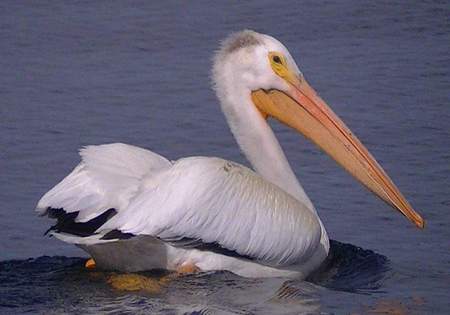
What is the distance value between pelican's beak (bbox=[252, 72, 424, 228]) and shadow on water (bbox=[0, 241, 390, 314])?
0.37m

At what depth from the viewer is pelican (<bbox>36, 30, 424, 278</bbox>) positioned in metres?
5.97

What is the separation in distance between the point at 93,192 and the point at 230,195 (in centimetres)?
66

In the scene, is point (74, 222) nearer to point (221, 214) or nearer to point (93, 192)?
point (93, 192)

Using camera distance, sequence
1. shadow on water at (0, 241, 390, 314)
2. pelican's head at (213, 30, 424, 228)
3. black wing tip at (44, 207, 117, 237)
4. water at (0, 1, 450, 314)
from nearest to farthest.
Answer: shadow on water at (0, 241, 390, 314) < black wing tip at (44, 207, 117, 237) < water at (0, 1, 450, 314) < pelican's head at (213, 30, 424, 228)

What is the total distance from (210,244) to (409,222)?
157cm

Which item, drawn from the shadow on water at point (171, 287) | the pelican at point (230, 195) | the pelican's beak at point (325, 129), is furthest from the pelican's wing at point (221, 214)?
the pelican's beak at point (325, 129)

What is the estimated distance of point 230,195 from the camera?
20.3 ft

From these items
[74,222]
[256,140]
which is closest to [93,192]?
[74,222]

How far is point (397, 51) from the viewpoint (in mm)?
9398

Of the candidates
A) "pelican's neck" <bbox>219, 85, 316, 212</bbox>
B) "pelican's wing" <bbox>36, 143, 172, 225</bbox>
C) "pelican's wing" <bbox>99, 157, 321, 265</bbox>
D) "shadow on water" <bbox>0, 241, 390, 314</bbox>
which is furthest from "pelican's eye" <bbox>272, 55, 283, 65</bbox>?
"shadow on water" <bbox>0, 241, 390, 314</bbox>

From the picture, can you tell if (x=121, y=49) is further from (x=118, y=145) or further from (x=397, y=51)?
(x=118, y=145)

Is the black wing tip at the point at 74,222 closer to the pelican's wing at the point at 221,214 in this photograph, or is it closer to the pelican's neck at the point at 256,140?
the pelican's wing at the point at 221,214

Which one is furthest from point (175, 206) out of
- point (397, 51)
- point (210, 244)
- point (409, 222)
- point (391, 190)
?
point (397, 51)

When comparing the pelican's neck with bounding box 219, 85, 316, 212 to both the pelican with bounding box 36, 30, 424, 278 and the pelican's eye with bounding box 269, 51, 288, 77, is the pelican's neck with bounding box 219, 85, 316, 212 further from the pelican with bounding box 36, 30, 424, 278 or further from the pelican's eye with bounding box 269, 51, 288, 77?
the pelican's eye with bounding box 269, 51, 288, 77
